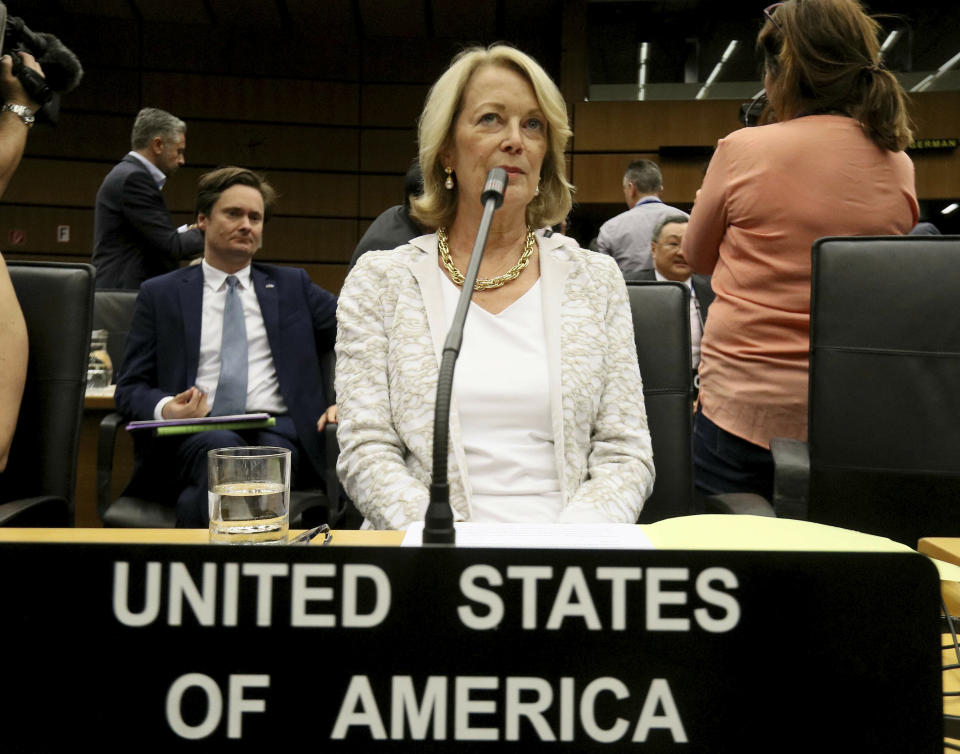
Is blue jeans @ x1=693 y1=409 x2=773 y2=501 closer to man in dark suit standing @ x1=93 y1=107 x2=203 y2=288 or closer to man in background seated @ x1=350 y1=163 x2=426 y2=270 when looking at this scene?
man in background seated @ x1=350 y1=163 x2=426 y2=270

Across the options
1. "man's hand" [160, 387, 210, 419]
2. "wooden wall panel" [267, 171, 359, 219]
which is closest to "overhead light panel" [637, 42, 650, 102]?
"wooden wall panel" [267, 171, 359, 219]

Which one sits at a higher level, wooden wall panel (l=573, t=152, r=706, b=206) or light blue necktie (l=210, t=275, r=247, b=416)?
wooden wall panel (l=573, t=152, r=706, b=206)

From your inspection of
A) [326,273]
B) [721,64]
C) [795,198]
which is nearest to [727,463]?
[795,198]

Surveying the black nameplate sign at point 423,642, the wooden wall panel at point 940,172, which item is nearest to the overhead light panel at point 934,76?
the wooden wall panel at point 940,172

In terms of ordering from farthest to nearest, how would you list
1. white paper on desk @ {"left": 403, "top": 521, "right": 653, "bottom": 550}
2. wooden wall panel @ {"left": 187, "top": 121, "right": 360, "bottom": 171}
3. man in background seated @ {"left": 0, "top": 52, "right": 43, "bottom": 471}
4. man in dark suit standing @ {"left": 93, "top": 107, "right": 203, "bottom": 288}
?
1. wooden wall panel @ {"left": 187, "top": 121, "right": 360, "bottom": 171}
2. man in dark suit standing @ {"left": 93, "top": 107, "right": 203, "bottom": 288}
3. man in background seated @ {"left": 0, "top": 52, "right": 43, "bottom": 471}
4. white paper on desk @ {"left": 403, "top": 521, "right": 653, "bottom": 550}

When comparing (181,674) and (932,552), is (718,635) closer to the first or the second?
(181,674)

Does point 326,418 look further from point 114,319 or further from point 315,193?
point 315,193

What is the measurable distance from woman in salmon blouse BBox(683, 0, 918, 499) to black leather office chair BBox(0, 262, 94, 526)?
1257mm

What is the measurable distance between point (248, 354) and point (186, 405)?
1.12 feet

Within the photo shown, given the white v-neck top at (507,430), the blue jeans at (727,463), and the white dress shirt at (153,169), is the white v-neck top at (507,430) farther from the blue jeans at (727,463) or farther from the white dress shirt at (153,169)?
the white dress shirt at (153,169)

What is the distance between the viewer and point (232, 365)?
2420 millimetres

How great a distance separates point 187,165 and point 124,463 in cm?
570

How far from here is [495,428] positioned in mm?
1432

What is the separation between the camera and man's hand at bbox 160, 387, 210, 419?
7.11ft
